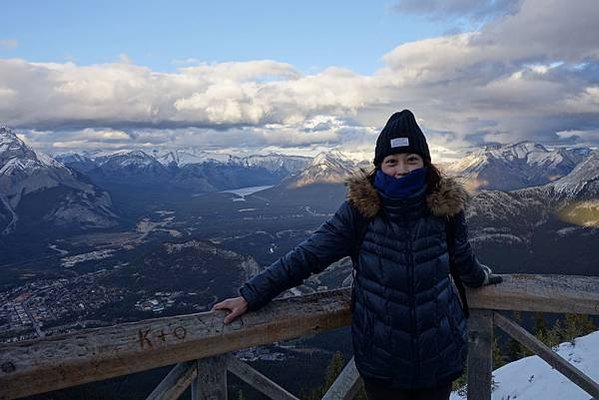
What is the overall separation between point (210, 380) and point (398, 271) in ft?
4.54

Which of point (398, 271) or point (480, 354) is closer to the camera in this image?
point (398, 271)

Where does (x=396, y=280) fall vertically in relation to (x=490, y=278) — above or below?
above

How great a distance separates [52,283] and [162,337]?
19419 centimetres

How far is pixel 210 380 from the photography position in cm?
306

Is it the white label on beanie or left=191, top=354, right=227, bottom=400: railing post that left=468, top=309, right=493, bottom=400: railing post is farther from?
left=191, top=354, right=227, bottom=400: railing post

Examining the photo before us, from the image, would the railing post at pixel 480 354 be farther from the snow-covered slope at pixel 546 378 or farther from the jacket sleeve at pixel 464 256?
the snow-covered slope at pixel 546 378

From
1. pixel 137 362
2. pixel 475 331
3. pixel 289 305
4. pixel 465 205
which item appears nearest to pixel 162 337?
pixel 137 362

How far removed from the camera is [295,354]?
87938mm

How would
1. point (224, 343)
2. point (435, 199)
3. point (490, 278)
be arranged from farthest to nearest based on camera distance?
point (490, 278), point (435, 199), point (224, 343)

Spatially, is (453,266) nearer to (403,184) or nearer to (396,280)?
(396,280)

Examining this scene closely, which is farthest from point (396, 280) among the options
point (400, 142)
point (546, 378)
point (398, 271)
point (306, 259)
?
point (546, 378)

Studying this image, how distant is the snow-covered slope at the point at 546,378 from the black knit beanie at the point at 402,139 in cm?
443

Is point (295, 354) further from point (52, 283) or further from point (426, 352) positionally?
point (52, 283)

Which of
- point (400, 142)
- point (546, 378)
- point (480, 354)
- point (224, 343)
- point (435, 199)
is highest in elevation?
point (400, 142)
